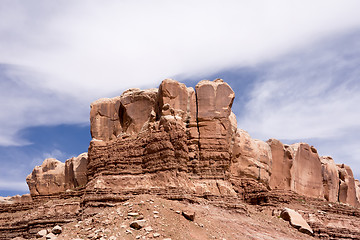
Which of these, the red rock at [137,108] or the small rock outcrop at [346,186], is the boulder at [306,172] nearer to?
the small rock outcrop at [346,186]

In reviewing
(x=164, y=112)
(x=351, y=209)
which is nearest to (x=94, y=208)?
(x=164, y=112)

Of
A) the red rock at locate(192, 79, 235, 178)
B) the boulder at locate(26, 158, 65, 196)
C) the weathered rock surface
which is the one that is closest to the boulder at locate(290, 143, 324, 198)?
the red rock at locate(192, 79, 235, 178)

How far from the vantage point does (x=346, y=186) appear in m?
64.6

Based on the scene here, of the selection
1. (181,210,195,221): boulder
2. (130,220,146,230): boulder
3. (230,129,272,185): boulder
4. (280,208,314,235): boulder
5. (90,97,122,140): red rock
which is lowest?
(130,220,146,230): boulder

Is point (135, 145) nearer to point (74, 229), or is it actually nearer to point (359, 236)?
point (74, 229)

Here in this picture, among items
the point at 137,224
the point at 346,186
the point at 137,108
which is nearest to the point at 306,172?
the point at 346,186

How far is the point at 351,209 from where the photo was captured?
53781 mm

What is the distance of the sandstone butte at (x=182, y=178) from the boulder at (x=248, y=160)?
0.09 meters

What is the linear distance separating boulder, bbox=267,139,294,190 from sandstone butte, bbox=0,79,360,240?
10cm

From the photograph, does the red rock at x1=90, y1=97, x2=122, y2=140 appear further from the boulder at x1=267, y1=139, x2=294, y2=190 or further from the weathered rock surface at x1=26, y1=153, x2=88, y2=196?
the boulder at x1=267, y1=139, x2=294, y2=190

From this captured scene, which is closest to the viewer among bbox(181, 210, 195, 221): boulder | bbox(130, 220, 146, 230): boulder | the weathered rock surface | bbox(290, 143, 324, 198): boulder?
bbox(130, 220, 146, 230): boulder

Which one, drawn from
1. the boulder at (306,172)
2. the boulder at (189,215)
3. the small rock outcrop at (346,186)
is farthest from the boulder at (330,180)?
the boulder at (189,215)

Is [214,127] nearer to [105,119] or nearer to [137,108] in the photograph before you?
[137,108]

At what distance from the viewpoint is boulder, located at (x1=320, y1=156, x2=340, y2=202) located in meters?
60.4
